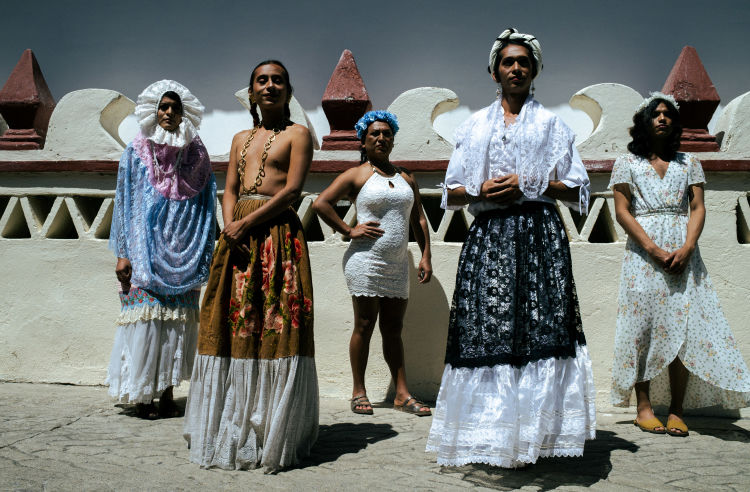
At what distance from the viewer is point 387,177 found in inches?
172

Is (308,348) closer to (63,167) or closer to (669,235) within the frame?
(669,235)

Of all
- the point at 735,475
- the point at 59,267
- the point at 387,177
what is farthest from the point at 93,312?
the point at 735,475

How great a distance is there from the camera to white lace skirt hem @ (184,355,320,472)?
3012 millimetres

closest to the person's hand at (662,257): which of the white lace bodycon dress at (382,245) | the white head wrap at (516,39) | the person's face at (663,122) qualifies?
the person's face at (663,122)

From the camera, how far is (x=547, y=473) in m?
2.95

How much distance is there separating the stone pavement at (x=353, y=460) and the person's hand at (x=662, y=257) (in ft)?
3.30

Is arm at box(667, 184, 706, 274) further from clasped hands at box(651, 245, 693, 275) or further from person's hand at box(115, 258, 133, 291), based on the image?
person's hand at box(115, 258, 133, 291)

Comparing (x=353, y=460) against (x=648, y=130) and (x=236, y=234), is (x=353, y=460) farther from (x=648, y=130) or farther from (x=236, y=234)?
(x=648, y=130)

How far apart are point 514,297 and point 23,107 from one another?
14.9 ft

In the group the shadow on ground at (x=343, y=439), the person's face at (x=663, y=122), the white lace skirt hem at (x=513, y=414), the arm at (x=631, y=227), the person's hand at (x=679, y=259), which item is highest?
the person's face at (x=663, y=122)

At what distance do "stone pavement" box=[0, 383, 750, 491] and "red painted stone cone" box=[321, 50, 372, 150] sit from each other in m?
2.06

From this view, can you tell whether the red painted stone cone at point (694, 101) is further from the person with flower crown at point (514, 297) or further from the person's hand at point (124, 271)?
the person's hand at point (124, 271)

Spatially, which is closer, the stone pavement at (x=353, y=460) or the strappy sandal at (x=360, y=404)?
the stone pavement at (x=353, y=460)

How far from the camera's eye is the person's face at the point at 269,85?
3.29 m
